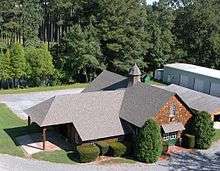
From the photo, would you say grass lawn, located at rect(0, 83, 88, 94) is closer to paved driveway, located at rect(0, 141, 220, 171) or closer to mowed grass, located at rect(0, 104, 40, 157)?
mowed grass, located at rect(0, 104, 40, 157)

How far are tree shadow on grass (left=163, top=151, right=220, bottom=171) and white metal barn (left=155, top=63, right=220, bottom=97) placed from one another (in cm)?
2342

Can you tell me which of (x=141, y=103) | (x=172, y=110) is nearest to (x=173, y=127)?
(x=172, y=110)

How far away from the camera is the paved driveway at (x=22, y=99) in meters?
48.4

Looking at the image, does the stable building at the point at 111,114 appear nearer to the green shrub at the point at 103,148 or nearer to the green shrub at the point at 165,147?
the green shrub at the point at 103,148

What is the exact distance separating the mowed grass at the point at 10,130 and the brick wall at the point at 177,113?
12.2 m

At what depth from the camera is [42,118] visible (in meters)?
35.3

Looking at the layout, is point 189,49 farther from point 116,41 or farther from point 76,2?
point 76,2

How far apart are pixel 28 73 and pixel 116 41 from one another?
1456 cm

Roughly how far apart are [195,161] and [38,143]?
13.9m

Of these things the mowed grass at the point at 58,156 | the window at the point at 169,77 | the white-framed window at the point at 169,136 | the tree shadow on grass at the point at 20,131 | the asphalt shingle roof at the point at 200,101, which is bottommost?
the mowed grass at the point at 58,156

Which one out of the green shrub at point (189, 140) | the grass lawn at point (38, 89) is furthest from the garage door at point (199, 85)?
the green shrub at point (189, 140)

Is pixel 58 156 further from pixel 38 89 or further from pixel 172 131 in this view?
pixel 38 89

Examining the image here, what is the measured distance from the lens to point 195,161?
113ft

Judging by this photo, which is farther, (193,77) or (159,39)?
(159,39)
